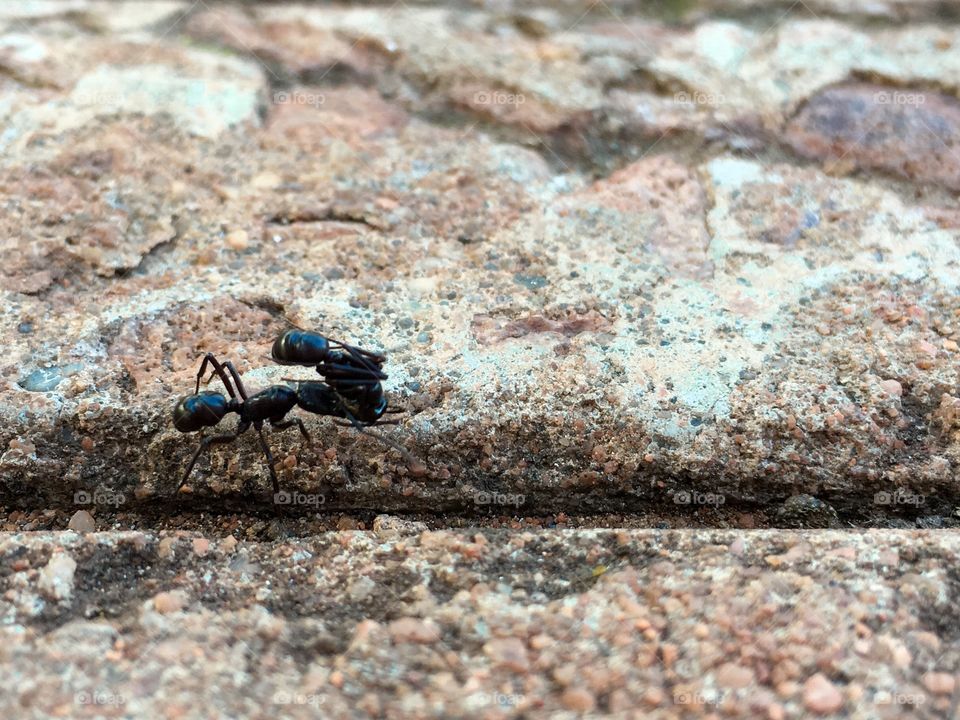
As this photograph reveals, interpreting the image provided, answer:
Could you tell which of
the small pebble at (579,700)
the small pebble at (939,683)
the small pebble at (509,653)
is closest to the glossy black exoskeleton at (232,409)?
the small pebble at (509,653)

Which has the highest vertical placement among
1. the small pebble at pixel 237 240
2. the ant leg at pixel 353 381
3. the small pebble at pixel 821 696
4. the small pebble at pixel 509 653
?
the small pebble at pixel 237 240

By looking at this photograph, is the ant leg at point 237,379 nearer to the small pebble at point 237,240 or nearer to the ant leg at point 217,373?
the ant leg at point 217,373

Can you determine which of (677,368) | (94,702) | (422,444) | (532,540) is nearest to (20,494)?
(94,702)

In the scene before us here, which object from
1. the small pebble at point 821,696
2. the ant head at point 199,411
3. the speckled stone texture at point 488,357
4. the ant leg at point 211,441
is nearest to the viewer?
the small pebble at point 821,696

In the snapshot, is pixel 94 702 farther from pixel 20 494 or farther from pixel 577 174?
pixel 577 174

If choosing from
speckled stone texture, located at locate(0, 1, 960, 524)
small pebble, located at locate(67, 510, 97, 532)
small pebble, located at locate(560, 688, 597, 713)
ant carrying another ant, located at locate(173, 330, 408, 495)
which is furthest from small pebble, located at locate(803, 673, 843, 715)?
small pebble, located at locate(67, 510, 97, 532)

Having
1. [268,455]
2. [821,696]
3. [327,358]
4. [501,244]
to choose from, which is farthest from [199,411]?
[821,696]

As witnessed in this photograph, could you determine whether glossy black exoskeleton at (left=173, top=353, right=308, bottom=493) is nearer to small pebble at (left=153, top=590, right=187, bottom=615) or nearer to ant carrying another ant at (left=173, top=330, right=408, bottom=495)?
ant carrying another ant at (left=173, top=330, right=408, bottom=495)

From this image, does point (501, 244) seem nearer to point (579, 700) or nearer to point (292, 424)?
point (292, 424)
